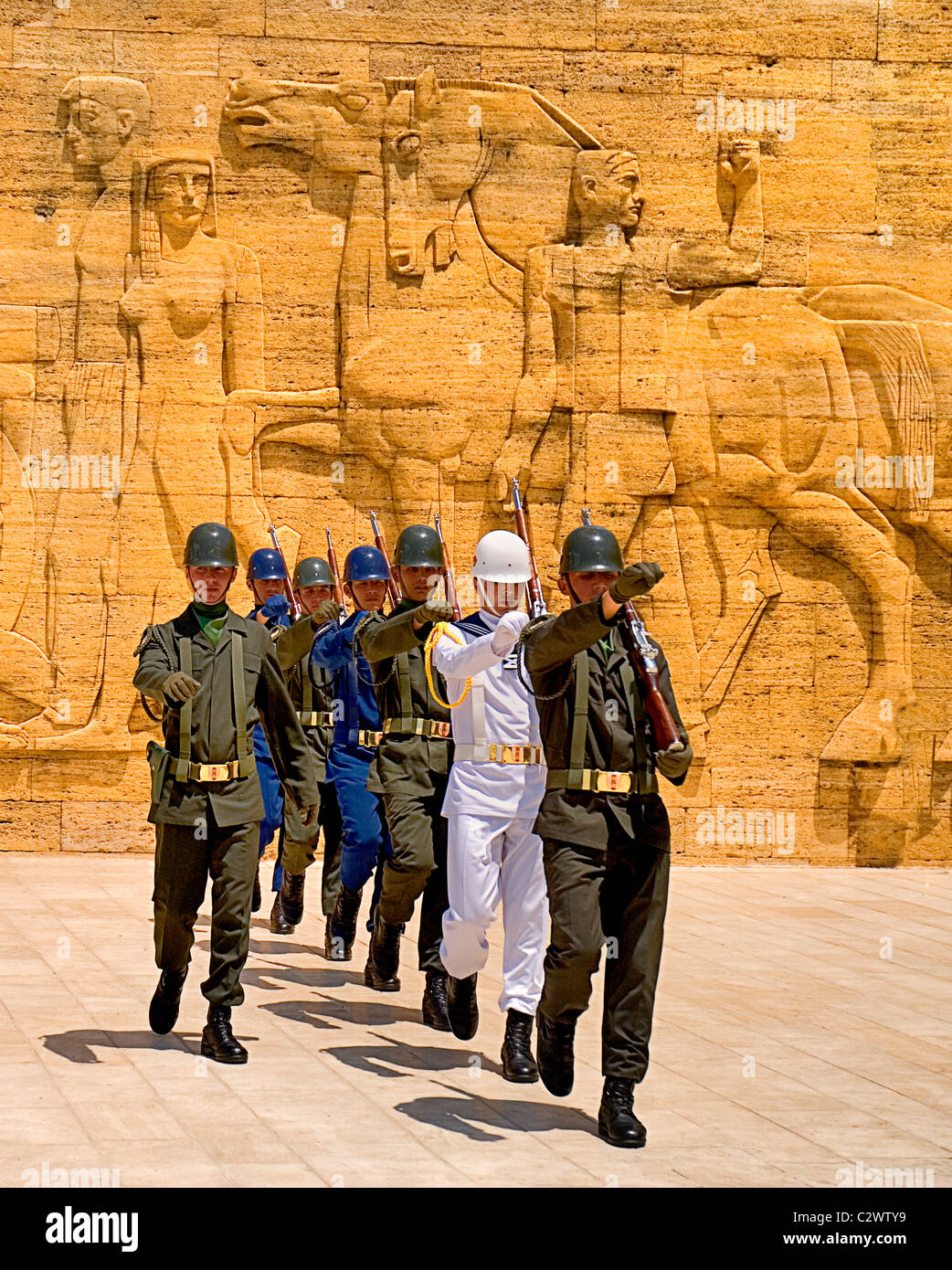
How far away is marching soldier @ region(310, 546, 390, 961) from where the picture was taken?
7871 mm

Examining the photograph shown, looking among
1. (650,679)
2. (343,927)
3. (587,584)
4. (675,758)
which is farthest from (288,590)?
(675,758)

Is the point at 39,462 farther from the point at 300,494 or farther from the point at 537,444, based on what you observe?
the point at 537,444

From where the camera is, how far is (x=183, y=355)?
449 inches

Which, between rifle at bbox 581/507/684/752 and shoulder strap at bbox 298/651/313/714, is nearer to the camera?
rifle at bbox 581/507/684/752

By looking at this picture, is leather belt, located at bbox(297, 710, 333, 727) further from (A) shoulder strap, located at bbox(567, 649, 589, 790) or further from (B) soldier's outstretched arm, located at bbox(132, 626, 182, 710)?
(A) shoulder strap, located at bbox(567, 649, 589, 790)

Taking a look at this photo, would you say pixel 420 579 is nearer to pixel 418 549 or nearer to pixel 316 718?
pixel 418 549

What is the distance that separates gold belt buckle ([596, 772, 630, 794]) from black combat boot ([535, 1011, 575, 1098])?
0.77 metres

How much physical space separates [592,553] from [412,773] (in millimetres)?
1854

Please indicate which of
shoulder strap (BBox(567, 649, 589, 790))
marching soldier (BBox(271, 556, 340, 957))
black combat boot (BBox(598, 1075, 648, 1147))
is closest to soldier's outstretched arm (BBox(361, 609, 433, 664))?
shoulder strap (BBox(567, 649, 589, 790))

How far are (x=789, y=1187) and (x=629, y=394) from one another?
24.2 ft

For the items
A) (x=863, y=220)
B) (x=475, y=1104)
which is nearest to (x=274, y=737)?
(x=475, y=1104)

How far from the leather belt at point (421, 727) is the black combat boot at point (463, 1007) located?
109cm

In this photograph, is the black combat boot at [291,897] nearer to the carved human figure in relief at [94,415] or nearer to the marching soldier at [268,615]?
the marching soldier at [268,615]

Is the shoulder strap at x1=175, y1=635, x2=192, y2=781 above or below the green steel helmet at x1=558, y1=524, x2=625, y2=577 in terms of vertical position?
below
